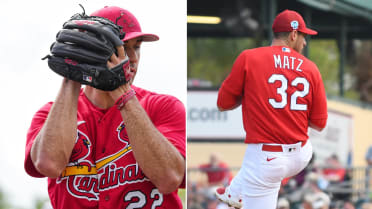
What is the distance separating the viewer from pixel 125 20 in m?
2.05

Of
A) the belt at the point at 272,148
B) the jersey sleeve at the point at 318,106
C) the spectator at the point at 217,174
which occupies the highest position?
the jersey sleeve at the point at 318,106

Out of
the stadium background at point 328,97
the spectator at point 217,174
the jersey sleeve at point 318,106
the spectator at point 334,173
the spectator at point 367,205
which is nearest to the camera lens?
the jersey sleeve at point 318,106

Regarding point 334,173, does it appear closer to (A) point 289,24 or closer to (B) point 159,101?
(A) point 289,24

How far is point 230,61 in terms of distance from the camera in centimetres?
2622

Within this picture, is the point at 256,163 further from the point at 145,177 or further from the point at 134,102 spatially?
the point at 134,102

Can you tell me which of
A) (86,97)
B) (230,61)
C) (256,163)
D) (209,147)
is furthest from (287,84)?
(230,61)

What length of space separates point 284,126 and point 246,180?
38 centimetres

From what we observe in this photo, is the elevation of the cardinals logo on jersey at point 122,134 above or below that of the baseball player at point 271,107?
above

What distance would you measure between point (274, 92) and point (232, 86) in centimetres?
25

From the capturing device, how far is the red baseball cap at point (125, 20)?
6.66 ft

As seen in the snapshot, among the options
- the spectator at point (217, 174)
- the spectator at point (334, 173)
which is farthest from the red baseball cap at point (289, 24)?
the spectator at point (334, 173)

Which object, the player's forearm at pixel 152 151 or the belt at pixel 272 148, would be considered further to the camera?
the belt at pixel 272 148

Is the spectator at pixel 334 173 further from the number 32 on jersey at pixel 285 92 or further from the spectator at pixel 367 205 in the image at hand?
the number 32 on jersey at pixel 285 92

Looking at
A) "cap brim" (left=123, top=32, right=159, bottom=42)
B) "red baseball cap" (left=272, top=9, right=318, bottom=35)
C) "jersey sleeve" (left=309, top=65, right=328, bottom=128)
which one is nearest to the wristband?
"cap brim" (left=123, top=32, right=159, bottom=42)
